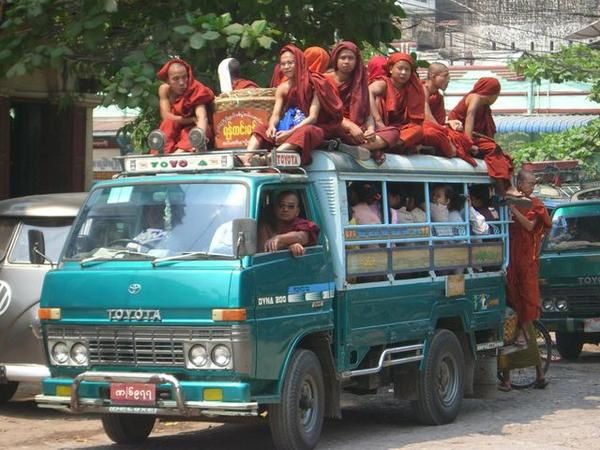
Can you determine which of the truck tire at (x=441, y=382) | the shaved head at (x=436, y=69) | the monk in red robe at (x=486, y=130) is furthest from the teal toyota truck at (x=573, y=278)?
the truck tire at (x=441, y=382)

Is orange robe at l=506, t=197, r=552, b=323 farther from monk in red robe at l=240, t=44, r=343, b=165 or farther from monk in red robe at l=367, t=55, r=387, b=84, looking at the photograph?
monk in red robe at l=240, t=44, r=343, b=165

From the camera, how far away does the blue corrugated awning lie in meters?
40.2

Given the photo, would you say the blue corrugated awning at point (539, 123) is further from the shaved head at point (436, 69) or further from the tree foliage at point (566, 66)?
the shaved head at point (436, 69)

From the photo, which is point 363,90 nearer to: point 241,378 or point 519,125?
point 241,378

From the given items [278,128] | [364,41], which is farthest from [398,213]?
[364,41]

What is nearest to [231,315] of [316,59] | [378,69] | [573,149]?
[316,59]

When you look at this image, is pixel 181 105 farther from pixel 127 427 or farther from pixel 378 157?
pixel 127 427

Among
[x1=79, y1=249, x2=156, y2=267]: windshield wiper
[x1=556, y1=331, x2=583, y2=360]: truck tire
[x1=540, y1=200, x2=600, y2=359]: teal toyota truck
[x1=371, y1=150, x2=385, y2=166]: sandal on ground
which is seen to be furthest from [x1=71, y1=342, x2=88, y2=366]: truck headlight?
[x1=556, y1=331, x2=583, y2=360]: truck tire

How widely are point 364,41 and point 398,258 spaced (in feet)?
12.8

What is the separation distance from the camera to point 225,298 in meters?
8.07

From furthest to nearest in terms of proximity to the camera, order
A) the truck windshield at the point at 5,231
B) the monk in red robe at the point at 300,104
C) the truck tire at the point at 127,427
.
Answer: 1. the truck windshield at the point at 5,231
2. the truck tire at the point at 127,427
3. the monk in red robe at the point at 300,104

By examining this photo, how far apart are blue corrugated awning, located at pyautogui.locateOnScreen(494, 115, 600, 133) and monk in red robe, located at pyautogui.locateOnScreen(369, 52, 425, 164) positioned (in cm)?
2921

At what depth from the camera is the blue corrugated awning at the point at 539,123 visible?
1581 inches

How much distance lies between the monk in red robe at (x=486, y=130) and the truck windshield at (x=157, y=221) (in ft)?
12.7
